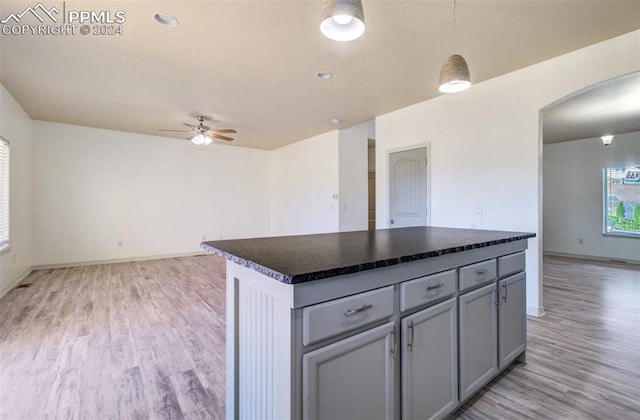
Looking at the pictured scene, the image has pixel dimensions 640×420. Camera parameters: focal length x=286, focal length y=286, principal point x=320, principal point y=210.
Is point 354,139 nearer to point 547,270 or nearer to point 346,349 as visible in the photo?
point 547,270

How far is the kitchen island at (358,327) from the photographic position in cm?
105

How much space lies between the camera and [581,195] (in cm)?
663

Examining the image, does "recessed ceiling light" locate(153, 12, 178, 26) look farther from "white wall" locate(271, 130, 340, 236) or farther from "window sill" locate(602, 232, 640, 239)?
"window sill" locate(602, 232, 640, 239)

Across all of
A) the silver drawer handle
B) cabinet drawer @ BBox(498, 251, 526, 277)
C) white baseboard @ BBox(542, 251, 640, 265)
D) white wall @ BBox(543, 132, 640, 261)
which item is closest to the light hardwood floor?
cabinet drawer @ BBox(498, 251, 526, 277)

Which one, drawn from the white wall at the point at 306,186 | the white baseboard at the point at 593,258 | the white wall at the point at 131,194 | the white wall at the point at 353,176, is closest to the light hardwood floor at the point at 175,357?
the white wall at the point at 131,194

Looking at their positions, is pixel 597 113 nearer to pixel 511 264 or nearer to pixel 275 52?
pixel 511 264

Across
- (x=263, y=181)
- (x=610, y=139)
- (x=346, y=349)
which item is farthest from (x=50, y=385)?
(x=610, y=139)

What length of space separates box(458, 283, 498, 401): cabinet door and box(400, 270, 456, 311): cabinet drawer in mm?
163

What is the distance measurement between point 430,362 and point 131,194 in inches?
267

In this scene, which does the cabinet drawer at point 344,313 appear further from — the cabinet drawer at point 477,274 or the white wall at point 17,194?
the white wall at point 17,194

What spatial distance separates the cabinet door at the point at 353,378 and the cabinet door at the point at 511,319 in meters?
1.14

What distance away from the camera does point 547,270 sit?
5.36 meters

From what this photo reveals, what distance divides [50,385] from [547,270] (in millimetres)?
6985

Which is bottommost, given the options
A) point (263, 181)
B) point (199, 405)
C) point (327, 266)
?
point (199, 405)
